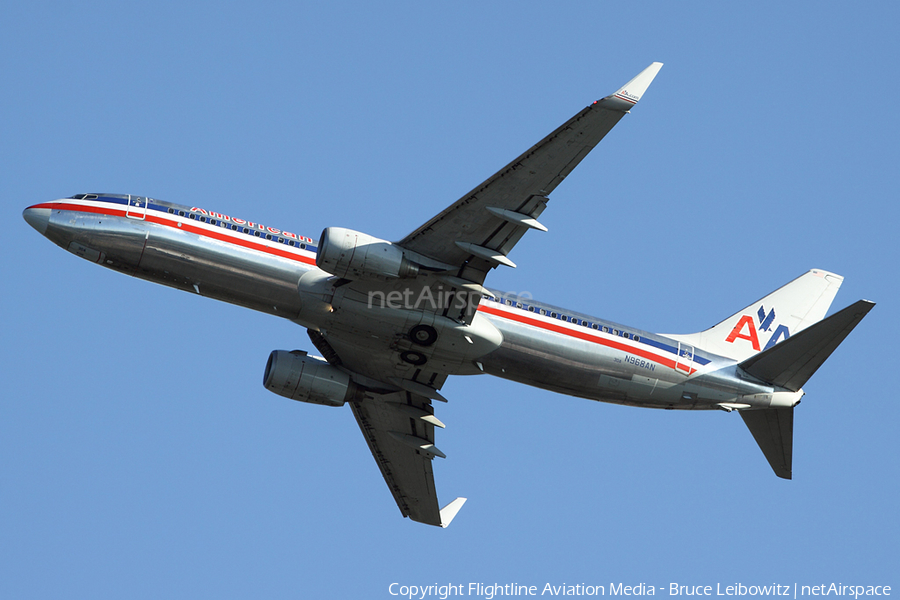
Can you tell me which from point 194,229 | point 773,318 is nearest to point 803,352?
point 773,318

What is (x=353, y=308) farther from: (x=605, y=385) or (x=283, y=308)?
(x=605, y=385)

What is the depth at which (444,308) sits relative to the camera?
122 ft

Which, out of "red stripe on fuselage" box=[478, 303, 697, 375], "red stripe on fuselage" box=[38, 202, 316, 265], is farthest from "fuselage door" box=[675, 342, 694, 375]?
"red stripe on fuselage" box=[38, 202, 316, 265]

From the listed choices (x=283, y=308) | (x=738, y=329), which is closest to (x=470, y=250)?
(x=283, y=308)

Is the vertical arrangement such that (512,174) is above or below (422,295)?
above

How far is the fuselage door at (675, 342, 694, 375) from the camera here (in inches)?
1576

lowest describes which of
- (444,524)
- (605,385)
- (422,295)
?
(444,524)

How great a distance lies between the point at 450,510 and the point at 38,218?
2416 centimetres

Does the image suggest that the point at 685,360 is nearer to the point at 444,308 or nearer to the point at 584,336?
the point at 584,336

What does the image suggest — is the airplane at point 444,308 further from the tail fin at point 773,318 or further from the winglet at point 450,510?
the winglet at point 450,510

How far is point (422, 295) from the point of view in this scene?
37000mm

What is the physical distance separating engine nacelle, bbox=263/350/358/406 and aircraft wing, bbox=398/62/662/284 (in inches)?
366

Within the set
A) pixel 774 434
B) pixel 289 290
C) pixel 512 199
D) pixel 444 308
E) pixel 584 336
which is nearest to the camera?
pixel 512 199

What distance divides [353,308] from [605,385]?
36.6ft
